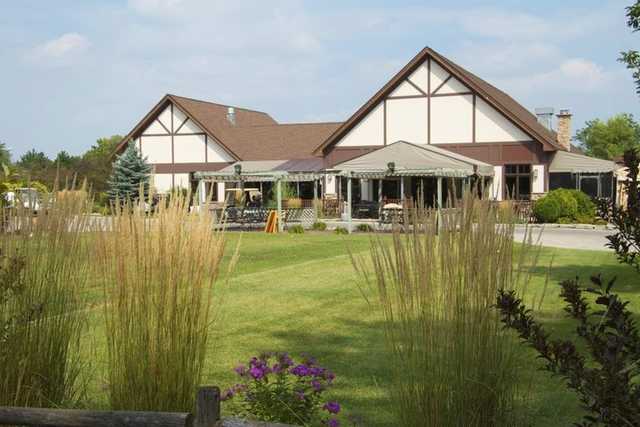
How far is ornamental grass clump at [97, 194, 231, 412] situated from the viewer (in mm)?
3414

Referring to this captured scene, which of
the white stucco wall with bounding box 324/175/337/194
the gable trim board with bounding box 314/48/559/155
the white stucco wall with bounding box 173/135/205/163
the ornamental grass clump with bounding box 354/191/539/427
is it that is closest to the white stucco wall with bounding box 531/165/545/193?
the gable trim board with bounding box 314/48/559/155

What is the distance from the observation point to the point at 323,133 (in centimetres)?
3647

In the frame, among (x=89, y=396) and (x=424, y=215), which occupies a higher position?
(x=424, y=215)

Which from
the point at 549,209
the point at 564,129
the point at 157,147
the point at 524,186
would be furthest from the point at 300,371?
the point at 157,147

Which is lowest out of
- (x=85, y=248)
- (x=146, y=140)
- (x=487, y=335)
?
(x=487, y=335)

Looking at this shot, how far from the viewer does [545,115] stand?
33750mm

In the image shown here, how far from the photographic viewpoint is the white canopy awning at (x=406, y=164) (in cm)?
2084

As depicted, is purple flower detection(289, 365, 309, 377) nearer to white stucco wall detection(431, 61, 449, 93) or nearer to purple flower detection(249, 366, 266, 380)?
purple flower detection(249, 366, 266, 380)

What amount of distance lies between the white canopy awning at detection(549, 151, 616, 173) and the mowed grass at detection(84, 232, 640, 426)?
1350cm

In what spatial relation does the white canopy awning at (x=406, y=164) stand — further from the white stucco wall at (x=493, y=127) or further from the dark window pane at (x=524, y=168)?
the dark window pane at (x=524, y=168)

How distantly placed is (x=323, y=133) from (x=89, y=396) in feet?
107

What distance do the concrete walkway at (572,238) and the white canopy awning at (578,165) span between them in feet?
18.7

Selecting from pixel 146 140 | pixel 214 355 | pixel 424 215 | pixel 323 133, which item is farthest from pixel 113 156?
pixel 424 215

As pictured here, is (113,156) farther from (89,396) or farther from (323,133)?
(89,396)
